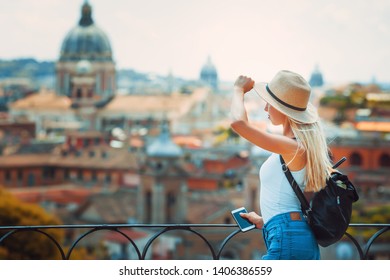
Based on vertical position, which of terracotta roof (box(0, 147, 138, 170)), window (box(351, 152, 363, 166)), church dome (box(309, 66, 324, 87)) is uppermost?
church dome (box(309, 66, 324, 87))

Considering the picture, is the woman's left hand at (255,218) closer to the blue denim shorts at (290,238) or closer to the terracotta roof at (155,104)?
the blue denim shorts at (290,238)

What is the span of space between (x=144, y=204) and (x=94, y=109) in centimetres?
1583

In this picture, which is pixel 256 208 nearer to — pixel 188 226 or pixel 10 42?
pixel 10 42

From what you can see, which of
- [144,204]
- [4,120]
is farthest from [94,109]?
[144,204]

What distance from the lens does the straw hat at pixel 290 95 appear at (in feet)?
4.53

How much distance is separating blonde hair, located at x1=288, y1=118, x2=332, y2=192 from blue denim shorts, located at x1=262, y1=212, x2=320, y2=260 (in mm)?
50

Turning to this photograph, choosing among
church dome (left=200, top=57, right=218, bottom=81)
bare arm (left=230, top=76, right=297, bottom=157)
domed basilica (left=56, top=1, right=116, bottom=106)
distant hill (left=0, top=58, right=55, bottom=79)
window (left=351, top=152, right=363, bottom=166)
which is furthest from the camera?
domed basilica (left=56, top=1, right=116, bottom=106)

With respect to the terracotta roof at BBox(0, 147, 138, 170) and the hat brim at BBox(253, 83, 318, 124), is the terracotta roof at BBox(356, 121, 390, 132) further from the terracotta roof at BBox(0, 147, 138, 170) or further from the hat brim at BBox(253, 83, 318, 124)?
the hat brim at BBox(253, 83, 318, 124)

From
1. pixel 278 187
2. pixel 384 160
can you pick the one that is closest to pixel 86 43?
pixel 384 160

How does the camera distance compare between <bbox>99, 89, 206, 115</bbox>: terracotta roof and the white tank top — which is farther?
<bbox>99, 89, 206, 115</bbox>: terracotta roof

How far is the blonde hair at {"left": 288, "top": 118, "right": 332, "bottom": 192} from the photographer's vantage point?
1.35 metres

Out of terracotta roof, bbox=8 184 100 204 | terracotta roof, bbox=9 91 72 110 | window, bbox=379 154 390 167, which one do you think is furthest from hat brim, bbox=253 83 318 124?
terracotta roof, bbox=9 91 72 110

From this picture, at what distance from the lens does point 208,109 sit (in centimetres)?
3284

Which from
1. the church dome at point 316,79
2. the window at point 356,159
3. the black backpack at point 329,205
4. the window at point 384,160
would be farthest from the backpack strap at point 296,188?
the window at point 384,160
